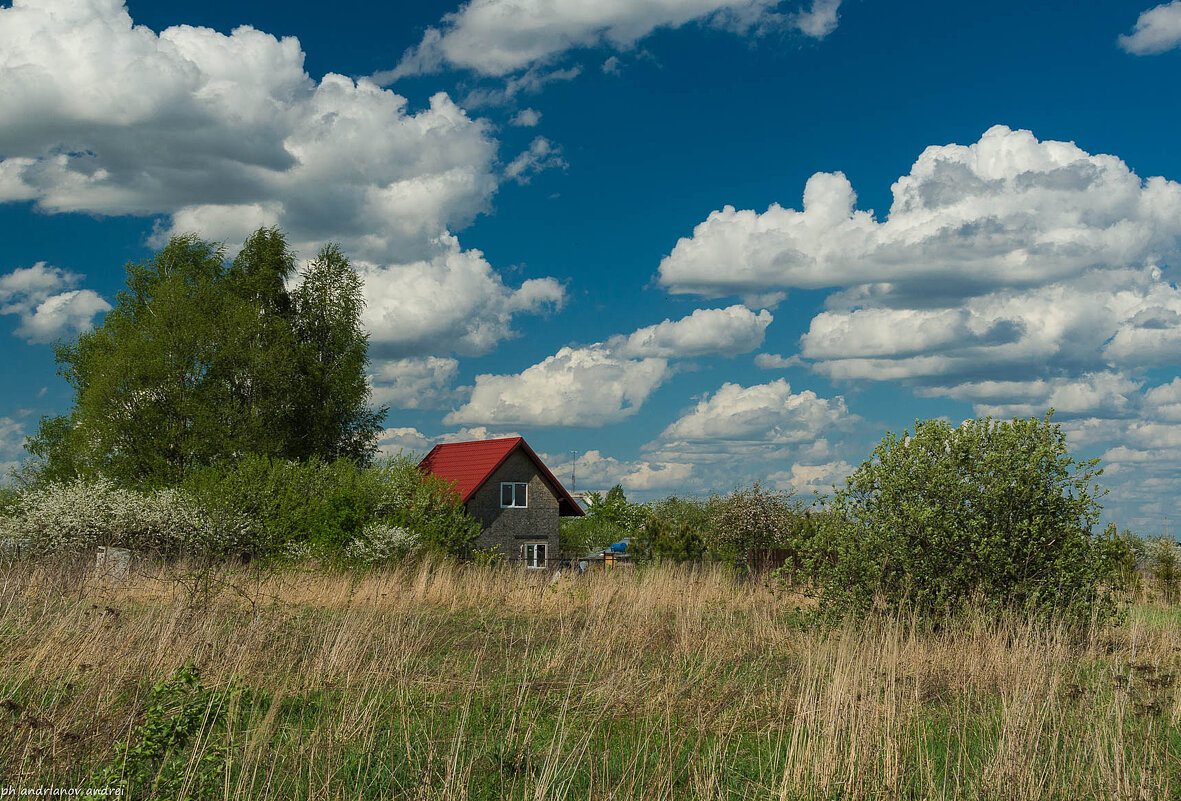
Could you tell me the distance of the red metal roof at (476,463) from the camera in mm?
37344

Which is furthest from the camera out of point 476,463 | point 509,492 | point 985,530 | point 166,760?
point 509,492

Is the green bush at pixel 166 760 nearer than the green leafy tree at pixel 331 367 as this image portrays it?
Yes

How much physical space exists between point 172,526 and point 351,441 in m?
10.6

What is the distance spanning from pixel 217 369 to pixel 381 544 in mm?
12865

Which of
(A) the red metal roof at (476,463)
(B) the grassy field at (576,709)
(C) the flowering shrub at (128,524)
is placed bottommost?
(B) the grassy field at (576,709)

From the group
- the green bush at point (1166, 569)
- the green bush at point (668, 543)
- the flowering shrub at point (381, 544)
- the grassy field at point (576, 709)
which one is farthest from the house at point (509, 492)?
the grassy field at point (576, 709)

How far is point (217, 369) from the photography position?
101 ft

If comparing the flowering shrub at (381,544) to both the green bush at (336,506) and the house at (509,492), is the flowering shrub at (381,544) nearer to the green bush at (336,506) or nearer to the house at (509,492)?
the green bush at (336,506)

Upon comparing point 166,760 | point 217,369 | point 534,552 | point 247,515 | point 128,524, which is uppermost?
point 217,369

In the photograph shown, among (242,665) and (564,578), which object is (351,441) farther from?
(242,665)

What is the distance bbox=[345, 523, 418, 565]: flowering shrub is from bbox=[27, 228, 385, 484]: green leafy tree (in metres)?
9.66

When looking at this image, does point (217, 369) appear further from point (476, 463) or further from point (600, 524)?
point (600, 524)

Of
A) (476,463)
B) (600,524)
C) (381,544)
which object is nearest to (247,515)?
(381,544)

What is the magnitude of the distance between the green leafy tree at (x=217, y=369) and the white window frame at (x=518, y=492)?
23.2 feet
